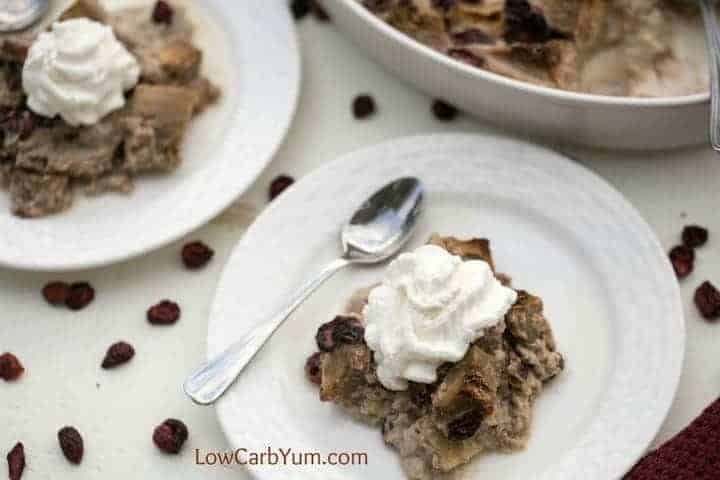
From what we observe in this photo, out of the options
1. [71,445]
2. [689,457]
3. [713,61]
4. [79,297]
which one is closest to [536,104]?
[713,61]

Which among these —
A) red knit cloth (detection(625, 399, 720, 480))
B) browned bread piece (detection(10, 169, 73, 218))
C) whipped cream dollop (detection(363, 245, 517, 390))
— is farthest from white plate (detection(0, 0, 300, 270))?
red knit cloth (detection(625, 399, 720, 480))

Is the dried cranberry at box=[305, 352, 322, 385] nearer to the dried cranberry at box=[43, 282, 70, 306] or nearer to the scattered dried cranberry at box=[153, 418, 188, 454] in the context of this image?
the scattered dried cranberry at box=[153, 418, 188, 454]

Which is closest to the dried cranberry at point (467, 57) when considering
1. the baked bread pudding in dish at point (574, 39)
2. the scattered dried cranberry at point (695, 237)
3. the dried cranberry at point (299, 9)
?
the baked bread pudding in dish at point (574, 39)

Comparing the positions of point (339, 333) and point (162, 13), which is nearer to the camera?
point (339, 333)

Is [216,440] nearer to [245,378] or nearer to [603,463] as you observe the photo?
[245,378]

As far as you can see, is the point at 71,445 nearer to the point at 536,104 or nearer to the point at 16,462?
the point at 16,462

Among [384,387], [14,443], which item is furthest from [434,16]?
[14,443]

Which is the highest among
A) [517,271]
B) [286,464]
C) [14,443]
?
[517,271]
